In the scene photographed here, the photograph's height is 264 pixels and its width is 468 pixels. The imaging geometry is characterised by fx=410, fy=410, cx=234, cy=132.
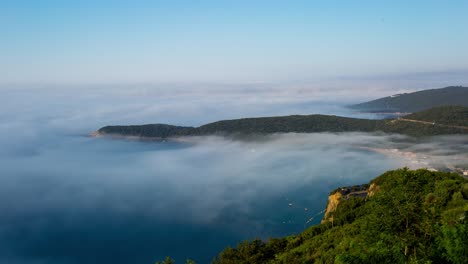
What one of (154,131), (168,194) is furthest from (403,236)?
(154,131)

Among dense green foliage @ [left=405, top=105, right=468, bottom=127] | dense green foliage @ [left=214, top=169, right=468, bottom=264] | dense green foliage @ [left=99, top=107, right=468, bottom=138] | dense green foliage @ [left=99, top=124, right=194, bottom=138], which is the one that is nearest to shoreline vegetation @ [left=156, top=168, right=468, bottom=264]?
dense green foliage @ [left=214, top=169, right=468, bottom=264]

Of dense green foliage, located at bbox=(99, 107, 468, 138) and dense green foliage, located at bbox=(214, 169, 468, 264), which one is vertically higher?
dense green foliage, located at bbox=(99, 107, 468, 138)

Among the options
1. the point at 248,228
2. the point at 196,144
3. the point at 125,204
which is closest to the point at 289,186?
the point at 248,228

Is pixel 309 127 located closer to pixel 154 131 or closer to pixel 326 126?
pixel 326 126

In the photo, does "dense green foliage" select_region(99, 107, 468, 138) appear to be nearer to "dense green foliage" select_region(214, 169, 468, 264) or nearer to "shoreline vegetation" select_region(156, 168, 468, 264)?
"shoreline vegetation" select_region(156, 168, 468, 264)

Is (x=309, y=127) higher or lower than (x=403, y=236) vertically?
higher

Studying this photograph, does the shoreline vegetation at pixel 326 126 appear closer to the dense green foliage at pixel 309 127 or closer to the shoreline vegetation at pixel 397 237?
the dense green foliage at pixel 309 127

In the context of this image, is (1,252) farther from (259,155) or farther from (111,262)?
(259,155)
